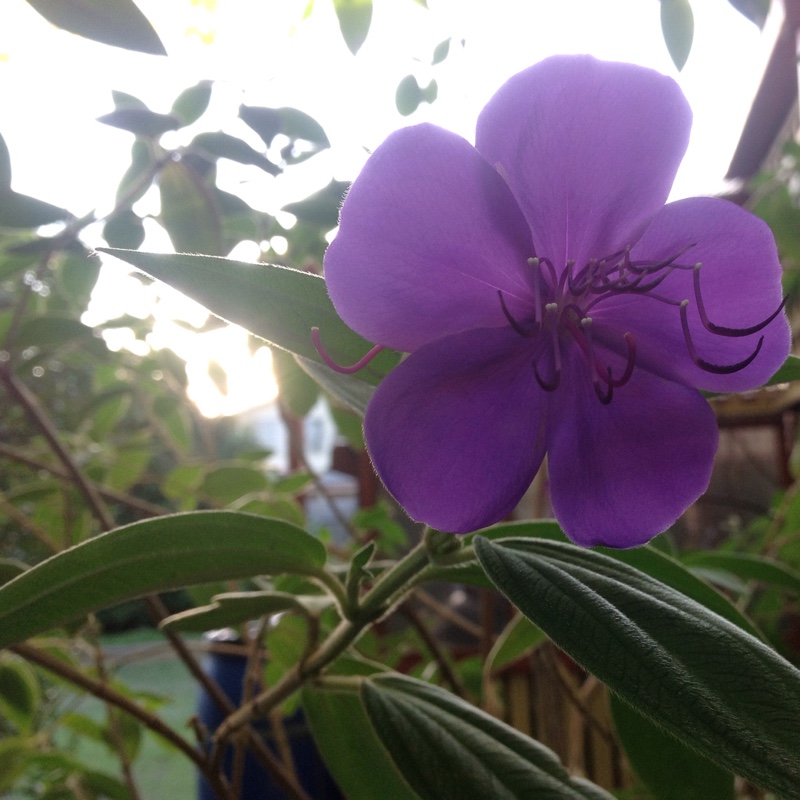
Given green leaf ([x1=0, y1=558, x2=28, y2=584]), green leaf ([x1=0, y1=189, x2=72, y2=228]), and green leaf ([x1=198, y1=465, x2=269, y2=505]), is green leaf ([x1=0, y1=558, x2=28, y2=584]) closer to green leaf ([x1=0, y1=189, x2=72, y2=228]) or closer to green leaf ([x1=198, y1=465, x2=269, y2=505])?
green leaf ([x1=0, y1=189, x2=72, y2=228])

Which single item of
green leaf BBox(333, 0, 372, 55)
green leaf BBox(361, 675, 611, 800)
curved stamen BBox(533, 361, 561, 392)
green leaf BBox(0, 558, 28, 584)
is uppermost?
green leaf BBox(333, 0, 372, 55)

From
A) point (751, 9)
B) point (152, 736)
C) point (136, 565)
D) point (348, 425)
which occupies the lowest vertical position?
point (152, 736)

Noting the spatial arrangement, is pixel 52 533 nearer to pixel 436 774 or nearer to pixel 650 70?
pixel 436 774

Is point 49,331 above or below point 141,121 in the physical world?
below

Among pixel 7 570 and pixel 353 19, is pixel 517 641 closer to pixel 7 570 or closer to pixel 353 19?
pixel 7 570

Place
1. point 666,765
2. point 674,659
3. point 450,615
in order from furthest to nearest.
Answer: point 450,615
point 666,765
point 674,659

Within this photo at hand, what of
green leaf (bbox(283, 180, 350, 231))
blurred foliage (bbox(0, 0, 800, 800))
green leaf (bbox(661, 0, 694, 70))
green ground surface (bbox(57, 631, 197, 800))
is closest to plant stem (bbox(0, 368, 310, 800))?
blurred foliage (bbox(0, 0, 800, 800))

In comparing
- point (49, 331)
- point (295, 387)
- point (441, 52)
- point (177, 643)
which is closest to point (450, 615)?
point (295, 387)

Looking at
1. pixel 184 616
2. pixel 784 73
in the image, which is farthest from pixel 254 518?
pixel 784 73
